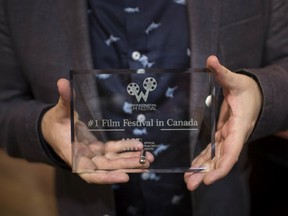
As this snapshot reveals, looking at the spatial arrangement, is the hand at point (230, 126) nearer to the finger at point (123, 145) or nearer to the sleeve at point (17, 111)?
the finger at point (123, 145)

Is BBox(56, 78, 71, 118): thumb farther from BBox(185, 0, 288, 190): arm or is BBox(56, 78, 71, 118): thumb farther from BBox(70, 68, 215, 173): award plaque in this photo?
BBox(185, 0, 288, 190): arm

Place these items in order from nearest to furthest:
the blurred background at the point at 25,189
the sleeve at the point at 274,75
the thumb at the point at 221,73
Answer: the thumb at the point at 221,73 < the sleeve at the point at 274,75 < the blurred background at the point at 25,189

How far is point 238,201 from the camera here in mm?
710

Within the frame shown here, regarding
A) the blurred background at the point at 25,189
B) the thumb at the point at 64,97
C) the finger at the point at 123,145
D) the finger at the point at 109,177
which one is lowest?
the blurred background at the point at 25,189

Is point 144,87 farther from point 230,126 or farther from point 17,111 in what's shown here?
point 17,111

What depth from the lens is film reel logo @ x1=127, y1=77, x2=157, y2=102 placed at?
0.50m

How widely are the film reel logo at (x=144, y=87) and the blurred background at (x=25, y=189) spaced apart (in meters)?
0.89

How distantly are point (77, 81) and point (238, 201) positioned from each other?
0.36 meters

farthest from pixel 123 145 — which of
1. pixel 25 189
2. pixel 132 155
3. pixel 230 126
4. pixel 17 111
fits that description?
pixel 25 189

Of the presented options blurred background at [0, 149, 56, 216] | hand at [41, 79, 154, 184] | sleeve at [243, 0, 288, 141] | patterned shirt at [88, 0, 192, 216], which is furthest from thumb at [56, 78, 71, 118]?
blurred background at [0, 149, 56, 216]

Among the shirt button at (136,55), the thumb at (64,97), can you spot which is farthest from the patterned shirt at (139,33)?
the thumb at (64,97)

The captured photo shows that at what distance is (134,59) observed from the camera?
0.62m

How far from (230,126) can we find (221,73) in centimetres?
8

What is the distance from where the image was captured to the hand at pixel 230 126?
0.49 metres
